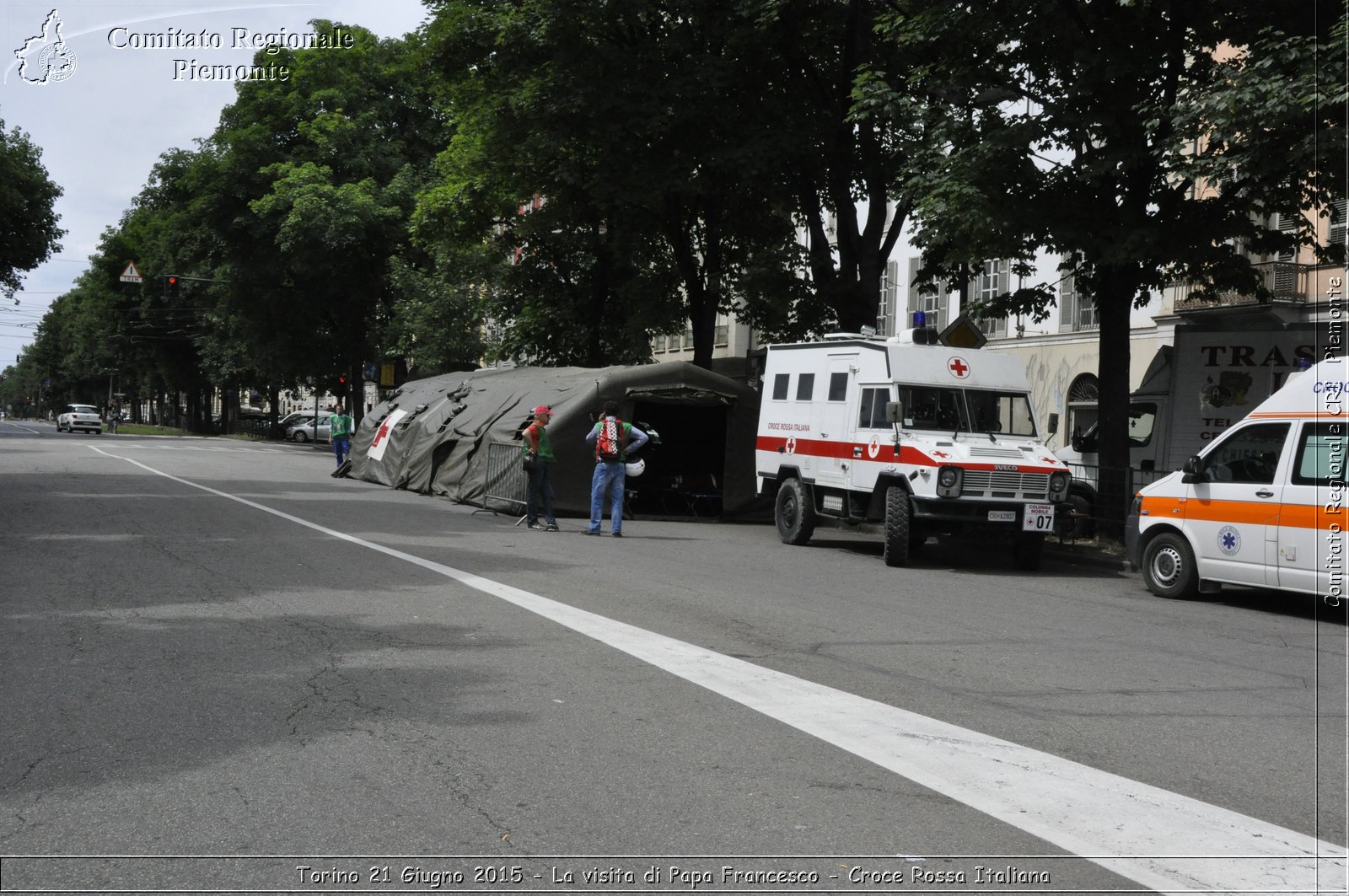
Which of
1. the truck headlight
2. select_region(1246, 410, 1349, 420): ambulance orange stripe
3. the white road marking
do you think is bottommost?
the white road marking

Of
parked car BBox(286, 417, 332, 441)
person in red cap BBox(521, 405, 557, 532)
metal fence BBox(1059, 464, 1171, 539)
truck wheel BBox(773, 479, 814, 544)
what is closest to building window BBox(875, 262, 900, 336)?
metal fence BBox(1059, 464, 1171, 539)

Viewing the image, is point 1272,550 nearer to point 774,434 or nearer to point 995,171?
point 995,171

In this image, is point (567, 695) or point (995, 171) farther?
point (995, 171)

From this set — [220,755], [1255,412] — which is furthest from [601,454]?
[220,755]

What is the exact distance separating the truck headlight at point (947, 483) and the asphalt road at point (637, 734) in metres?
3.07

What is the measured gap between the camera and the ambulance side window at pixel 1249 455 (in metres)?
→ 12.6

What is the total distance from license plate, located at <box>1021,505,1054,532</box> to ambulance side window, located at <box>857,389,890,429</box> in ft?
6.68

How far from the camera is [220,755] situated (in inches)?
219

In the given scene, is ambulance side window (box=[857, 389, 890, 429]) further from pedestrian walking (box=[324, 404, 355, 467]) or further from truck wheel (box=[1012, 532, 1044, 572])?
pedestrian walking (box=[324, 404, 355, 467])

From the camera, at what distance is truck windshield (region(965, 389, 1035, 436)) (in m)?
17.1

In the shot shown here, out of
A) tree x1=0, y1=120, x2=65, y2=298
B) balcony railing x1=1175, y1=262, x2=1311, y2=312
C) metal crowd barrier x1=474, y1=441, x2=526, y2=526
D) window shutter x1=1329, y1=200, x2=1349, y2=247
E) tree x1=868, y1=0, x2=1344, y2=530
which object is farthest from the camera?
tree x1=0, y1=120, x2=65, y2=298

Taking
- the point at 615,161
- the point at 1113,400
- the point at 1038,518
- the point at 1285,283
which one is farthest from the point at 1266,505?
the point at 1285,283

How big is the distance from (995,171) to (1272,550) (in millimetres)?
7047

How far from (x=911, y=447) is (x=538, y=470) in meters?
5.68
